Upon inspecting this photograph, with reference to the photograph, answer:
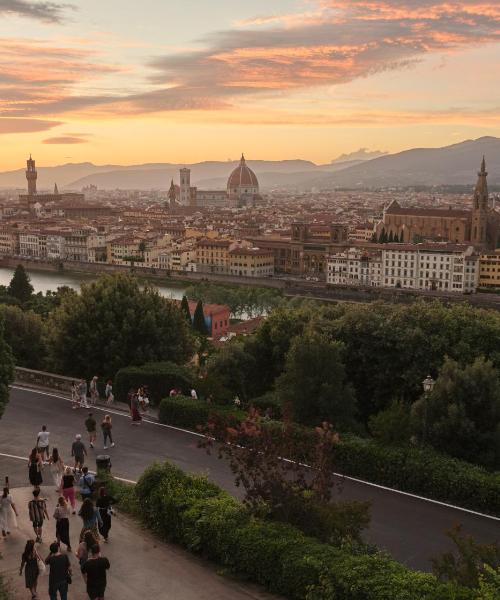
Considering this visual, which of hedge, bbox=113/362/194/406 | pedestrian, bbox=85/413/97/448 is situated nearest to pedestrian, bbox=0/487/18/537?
pedestrian, bbox=85/413/97/448

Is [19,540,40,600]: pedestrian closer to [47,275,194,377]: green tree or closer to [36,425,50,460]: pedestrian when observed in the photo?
[36,425,50,460]: pedestrian

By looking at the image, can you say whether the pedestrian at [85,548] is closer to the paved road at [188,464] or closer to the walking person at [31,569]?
the walking person at [31,569]

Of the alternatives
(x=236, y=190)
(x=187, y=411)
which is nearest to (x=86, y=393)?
(x=187, y=411)

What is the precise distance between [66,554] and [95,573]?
0.54 meters

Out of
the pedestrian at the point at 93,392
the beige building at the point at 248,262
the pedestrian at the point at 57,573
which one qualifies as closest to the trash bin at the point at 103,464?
the pedestrian at the point at 57,573

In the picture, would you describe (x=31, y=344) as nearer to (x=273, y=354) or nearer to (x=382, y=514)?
(x=273, y=354)

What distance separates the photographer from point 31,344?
13141 mm

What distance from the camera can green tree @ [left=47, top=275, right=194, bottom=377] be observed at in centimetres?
1118

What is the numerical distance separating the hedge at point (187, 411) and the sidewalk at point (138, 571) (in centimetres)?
262

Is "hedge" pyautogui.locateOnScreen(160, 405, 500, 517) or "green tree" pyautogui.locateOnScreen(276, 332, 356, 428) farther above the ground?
"green tree" pyautogui.locateOnScreen(276, 332, 356, 428)

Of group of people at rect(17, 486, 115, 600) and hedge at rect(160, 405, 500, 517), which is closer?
group of people at rect(17, 486, 115, 600)

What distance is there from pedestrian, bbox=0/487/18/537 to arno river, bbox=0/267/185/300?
142 ft

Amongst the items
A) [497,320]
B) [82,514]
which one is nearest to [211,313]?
[497,320]

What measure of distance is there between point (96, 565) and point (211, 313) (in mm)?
27906
